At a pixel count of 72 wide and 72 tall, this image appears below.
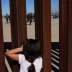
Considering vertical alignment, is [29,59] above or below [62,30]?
below

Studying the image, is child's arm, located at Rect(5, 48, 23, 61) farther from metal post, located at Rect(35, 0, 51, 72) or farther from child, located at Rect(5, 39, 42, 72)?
metal post, located at Rect(35, 0, 51, 72)

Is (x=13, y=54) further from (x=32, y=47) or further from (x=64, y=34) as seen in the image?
(x=64, y=34)

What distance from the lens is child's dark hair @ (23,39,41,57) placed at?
41.5 inches

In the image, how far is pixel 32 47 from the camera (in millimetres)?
1055

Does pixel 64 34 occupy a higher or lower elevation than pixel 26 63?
higher

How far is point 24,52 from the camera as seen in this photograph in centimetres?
108

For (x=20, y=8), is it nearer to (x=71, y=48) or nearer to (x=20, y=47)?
(x=20, y=47)

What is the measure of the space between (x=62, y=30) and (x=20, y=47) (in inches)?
9.7

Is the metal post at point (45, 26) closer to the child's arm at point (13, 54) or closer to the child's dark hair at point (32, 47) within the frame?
the child's dark hair at point (32, 47)

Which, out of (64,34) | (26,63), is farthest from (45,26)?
(26,63)

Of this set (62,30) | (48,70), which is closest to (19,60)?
(48,70)

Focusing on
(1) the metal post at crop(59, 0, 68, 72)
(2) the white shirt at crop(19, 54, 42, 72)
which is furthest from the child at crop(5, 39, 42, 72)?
(1) the metal post at crop(59, 0, 68, 72)

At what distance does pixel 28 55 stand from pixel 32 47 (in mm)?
55

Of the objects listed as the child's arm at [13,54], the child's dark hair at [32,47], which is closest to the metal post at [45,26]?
the child's dark hair at [32,47]
